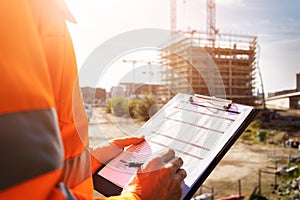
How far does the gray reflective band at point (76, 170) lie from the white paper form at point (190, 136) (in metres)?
0.21

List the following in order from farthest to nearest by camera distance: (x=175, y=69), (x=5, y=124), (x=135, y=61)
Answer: (x=175, y=69), (x=135, y=61), (x=5, y=124)

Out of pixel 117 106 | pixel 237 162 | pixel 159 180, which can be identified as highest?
pixel 117 106

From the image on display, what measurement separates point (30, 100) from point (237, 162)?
27.4 ft

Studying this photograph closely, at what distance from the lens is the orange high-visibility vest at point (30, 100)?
0.90 feet

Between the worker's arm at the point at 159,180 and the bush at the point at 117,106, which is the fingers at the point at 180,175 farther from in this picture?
the bush at the point at 117,106

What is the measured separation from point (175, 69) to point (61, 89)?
0.50m

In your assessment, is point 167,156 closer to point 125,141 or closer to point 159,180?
point 159,180

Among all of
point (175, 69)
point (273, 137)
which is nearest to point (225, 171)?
point (273, 137)

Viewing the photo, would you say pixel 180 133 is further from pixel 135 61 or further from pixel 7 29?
pixel 7 29

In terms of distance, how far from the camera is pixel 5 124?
271 millimetres

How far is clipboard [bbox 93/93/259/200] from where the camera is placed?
62 cm

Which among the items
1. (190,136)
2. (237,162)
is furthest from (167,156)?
(237,162)

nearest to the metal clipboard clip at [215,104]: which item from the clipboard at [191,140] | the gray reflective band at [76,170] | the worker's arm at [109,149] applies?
the clipboard at [191,140]

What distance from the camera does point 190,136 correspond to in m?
0.70
